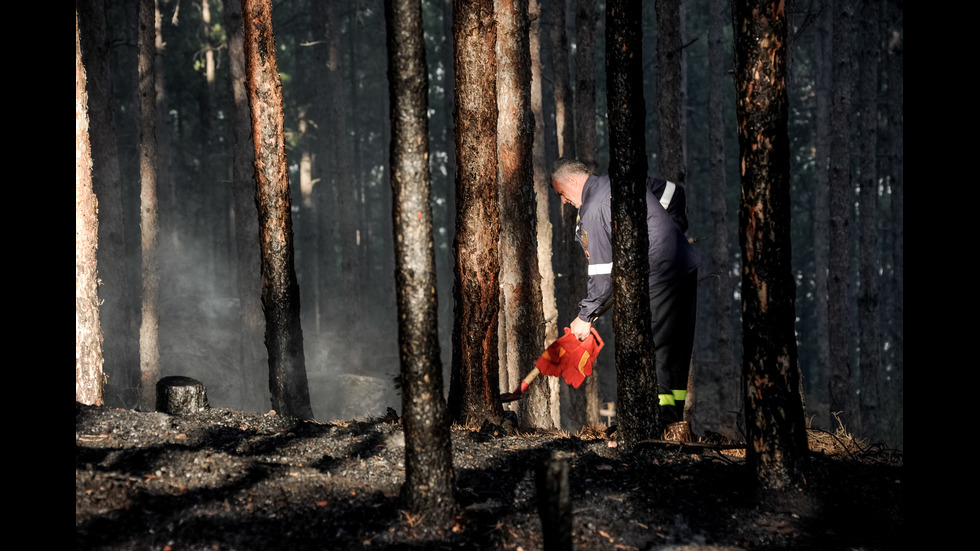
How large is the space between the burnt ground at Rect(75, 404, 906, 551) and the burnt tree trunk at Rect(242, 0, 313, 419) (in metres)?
2.07

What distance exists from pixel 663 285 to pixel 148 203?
940 centimetres

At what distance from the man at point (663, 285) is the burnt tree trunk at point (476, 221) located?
0.80 m

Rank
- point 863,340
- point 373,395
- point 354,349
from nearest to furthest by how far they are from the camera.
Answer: point 863,340
point 373,395
point 354,349

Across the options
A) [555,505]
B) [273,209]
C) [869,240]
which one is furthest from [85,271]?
[869,240]

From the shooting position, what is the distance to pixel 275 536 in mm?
3223

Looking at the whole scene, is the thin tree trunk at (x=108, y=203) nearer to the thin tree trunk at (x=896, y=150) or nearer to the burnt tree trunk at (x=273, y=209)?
the burnt tree trunk at (x=273, y=209)

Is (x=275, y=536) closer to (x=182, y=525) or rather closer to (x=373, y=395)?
(x=182, y=525)

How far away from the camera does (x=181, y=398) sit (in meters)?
5.98

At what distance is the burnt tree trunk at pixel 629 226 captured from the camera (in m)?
4.92

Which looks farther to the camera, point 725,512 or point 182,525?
point 725,512

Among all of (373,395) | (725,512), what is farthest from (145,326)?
(725,512)

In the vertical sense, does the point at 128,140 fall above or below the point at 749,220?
above

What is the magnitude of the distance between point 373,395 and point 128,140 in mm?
12404

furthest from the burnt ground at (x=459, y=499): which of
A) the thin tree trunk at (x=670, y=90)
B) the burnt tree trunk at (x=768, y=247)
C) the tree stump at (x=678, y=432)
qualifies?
the thin tree trunk at (x=670, y=90)
